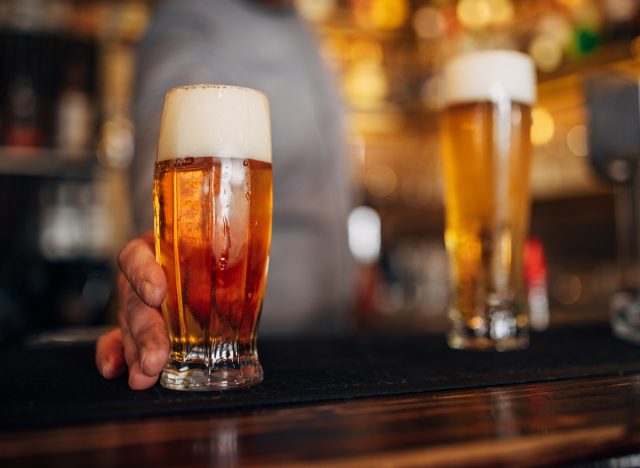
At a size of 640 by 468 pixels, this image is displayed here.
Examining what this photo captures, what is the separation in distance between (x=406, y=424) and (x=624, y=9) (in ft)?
8.71

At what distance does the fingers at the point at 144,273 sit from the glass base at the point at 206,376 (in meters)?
0.06

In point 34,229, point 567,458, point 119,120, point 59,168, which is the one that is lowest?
point 567,458

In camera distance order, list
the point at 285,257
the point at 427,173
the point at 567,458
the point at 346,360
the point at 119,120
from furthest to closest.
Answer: the point at 427,173 < the point at 119,120 < the point at 285,257 < the point at 346,360 < the point at 567,458

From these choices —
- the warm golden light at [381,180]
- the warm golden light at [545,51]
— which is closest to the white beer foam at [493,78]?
the warm golden light at [545,51]

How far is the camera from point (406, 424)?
1.46ft

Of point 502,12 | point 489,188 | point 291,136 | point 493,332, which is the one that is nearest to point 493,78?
point 489,188

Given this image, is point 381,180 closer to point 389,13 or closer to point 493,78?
point 389,13

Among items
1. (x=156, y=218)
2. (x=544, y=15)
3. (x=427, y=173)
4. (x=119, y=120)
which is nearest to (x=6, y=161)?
(x=119, y=120)

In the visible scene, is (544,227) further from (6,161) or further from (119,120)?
(6,161)

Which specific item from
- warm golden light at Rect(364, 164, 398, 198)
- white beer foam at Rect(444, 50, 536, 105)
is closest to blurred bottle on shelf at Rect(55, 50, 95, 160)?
warm golden light at Rect(364, 164, 398, 198)

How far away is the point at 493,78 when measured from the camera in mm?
896

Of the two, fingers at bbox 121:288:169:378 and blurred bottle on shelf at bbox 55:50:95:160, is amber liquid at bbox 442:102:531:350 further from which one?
blurred bottle on shelf at bbox 55:50:95:160

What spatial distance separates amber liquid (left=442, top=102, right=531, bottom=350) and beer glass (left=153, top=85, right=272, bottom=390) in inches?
14.2

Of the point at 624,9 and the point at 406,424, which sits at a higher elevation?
the point at 624,9
